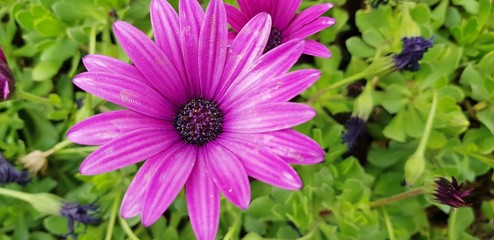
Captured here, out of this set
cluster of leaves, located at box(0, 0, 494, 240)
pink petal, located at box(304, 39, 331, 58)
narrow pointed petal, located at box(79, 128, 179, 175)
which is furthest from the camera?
cluster of leaves, located at box(0, 0, 494, 240)

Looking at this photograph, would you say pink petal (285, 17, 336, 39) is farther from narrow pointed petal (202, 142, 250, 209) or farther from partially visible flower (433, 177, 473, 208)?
partially visible flower (433, 177, 473, 208)

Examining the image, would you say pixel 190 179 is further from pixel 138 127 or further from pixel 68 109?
pixel 68 109

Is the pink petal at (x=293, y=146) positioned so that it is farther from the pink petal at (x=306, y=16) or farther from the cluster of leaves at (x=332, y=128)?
the cluster of leaves at (x=332, y=128)

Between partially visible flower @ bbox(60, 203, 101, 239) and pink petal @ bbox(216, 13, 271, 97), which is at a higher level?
pink petal @ bbox(216, 13, 271, 97)

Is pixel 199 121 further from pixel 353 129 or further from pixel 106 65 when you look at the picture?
pixel 353 129

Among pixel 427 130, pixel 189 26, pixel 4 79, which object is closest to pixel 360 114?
pixel 427 130

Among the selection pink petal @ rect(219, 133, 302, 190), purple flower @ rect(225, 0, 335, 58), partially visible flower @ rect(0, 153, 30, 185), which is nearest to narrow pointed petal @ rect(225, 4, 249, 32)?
purple flower @ rect(225, 0, 335, 58)
